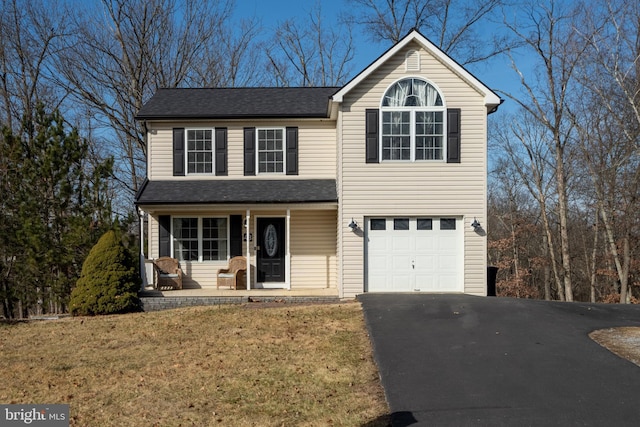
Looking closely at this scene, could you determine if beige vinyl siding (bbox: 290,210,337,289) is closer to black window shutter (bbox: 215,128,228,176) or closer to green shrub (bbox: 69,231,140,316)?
black window shutter (bbox: 215,128,228,176)

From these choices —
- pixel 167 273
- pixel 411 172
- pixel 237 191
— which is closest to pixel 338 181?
pixel 411 172

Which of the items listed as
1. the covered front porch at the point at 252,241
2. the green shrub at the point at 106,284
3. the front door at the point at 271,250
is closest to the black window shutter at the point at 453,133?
the covered front porch at the point at 252,241

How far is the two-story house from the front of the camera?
47.2ft

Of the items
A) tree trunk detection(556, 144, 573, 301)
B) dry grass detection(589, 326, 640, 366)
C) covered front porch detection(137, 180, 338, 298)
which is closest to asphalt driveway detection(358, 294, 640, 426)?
dry grass detection(589, 326, 640, 366)

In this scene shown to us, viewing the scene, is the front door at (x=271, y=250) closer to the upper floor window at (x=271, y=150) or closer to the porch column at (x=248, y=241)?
the porch column at (x=248, y=241)

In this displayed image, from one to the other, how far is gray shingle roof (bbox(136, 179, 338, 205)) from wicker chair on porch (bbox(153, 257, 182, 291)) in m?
1.77

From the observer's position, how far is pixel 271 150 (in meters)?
16.5

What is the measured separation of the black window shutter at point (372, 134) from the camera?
14.4 m

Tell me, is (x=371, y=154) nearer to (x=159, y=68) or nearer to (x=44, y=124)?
(x=44, y=124)

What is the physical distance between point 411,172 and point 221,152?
559cm

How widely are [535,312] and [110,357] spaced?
8.09 meters

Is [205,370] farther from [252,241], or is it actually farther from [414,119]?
[414,119]

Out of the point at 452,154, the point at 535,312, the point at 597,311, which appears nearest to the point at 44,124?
the point at 452,154

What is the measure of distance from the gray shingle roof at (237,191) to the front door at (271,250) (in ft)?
3.40
